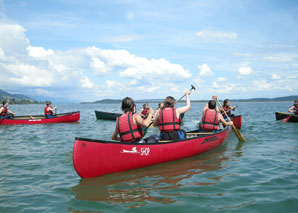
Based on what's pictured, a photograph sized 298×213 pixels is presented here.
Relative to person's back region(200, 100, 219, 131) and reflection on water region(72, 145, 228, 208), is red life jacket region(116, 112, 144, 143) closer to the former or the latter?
reflection on water region(72, 145, 228, 208)

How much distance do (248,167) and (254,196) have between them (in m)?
2.36

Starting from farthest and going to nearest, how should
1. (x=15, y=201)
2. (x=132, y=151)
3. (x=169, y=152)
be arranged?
1. (x=169, y=152)
2. (x=132, y=151)
3. (x=15, y=201)

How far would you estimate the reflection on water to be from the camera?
5148 millimetres

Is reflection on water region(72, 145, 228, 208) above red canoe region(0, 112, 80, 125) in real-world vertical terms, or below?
below

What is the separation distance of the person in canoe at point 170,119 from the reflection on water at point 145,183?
0.90 m

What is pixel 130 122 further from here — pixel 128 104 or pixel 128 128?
pixel 128 104

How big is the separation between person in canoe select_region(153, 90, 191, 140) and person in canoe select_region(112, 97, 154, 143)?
1061 millimetres

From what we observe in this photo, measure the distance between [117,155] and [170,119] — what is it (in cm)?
204

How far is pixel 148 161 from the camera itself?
7.04 meters

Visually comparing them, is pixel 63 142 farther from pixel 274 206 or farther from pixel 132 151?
pixel 274 206

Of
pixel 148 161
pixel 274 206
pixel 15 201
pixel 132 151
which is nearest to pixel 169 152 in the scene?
pixel 148 161

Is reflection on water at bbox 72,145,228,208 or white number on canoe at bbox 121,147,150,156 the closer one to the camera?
reflection on water at bbox 72,145,228,208

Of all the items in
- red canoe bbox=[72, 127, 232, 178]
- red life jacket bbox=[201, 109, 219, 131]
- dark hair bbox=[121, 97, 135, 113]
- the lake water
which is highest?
dark hair bbox=[121, 97, 135, 113]

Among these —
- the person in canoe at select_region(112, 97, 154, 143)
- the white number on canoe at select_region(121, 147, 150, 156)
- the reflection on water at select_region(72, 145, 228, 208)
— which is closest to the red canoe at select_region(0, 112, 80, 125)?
the reflection on water at select_region(72, 145, 228, 208)
